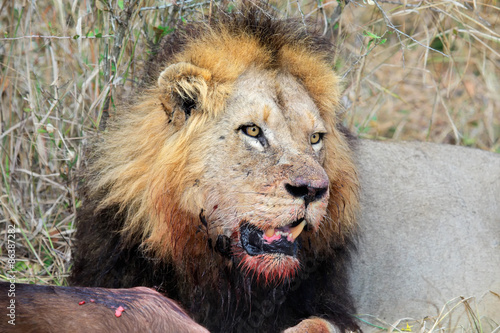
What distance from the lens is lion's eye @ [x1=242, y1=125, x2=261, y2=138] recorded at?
3389 mm

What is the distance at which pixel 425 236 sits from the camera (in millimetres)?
4898

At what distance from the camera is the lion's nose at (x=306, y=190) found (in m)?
3.11

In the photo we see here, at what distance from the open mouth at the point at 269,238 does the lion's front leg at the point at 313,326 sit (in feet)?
1.61

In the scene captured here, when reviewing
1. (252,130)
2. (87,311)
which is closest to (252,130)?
(252,130)

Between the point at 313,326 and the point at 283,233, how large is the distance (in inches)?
24.7

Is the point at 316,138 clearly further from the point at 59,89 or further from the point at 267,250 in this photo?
the point at 59,89

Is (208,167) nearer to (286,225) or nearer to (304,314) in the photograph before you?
(286,225)

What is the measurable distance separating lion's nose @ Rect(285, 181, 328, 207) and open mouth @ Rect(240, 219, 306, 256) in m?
0.13

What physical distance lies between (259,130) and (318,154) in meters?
0.40

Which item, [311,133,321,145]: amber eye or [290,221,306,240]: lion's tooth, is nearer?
[290,221,306,240]: lion's tooth

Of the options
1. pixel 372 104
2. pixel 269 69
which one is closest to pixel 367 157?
pixel 269 69

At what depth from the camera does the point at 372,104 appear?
7.60 m

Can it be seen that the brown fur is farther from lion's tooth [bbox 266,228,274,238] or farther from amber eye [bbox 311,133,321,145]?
amber eye [bbox 311,133,321,145]

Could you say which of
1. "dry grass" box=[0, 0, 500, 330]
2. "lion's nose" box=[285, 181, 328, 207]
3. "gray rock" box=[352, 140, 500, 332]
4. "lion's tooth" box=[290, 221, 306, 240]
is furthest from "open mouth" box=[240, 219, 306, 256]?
"dry grass" box=[0, 0, 500, 330]
